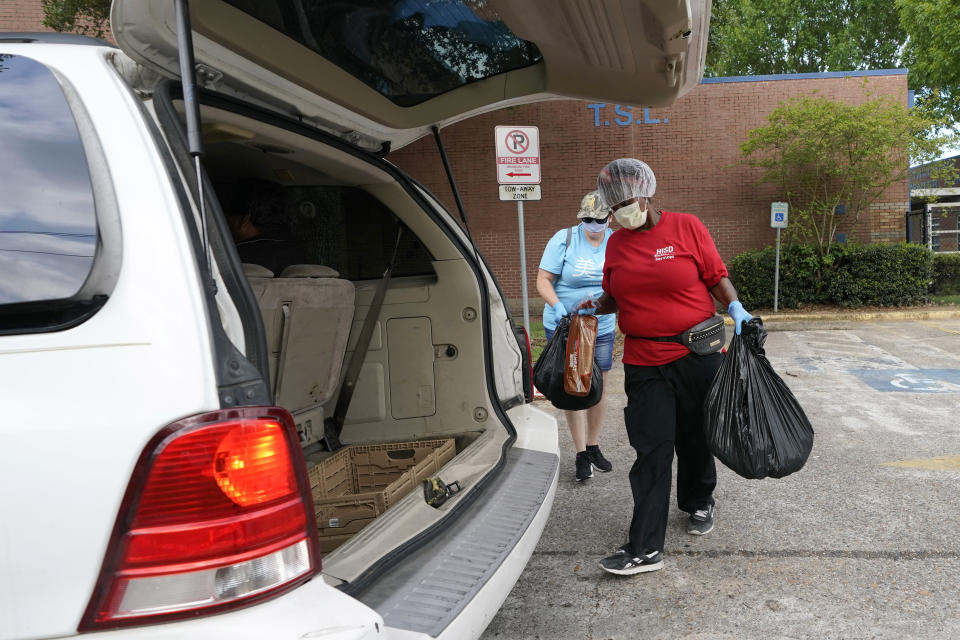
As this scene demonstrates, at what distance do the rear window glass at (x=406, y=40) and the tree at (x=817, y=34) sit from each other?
91.4 feet

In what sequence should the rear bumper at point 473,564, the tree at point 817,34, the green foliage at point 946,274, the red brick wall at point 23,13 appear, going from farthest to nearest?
1. the tree at point 817,34
2. the green foliage at point 946,274
3. the red brick wall at point 23,13
4. the rear bumper at point 473,564

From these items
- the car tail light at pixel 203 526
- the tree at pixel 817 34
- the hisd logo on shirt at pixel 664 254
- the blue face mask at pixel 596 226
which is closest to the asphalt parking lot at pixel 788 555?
the hisd logo on shirt at pixel 664 254

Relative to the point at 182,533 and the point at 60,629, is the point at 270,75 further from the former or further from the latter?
the point at 60,629

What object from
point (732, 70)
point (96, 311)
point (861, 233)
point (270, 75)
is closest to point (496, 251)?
point (861, 233)

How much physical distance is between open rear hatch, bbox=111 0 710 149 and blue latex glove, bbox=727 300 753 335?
985 mm

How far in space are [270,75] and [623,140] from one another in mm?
15027

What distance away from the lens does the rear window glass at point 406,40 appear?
230 centimetres

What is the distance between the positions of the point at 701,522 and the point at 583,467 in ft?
3.18

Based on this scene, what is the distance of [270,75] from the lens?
7.41 feet

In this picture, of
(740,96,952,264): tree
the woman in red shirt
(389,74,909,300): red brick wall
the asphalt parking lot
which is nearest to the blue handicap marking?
the asphalt parking lot

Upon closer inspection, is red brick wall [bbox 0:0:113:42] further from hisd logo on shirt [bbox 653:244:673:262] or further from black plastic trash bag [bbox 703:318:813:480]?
black plastic trash bag [bbox 703:318:813:480]

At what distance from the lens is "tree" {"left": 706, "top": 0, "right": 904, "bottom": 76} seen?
27391 millimetres

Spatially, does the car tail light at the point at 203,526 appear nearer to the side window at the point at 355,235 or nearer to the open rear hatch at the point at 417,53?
the open rear hatch at the point at 417,53

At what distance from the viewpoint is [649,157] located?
16.5 m
